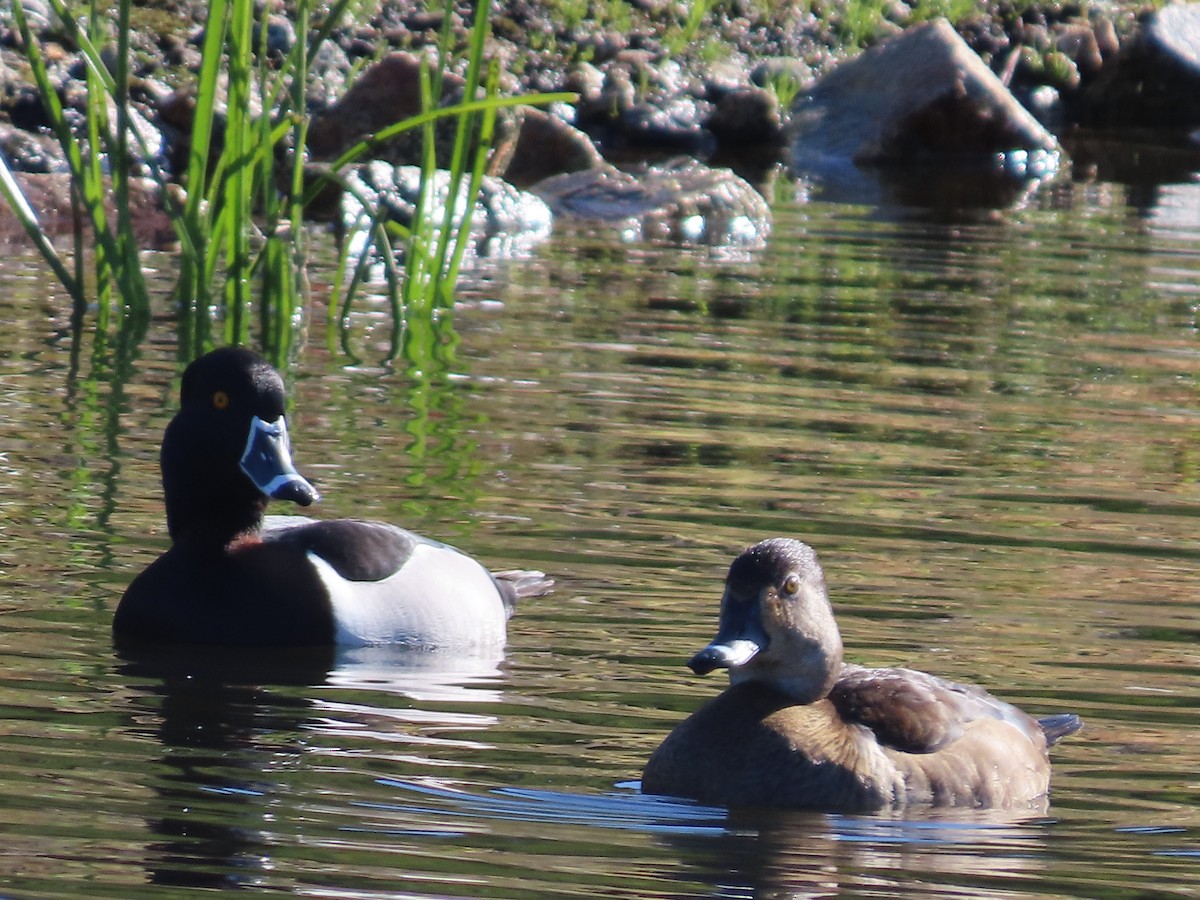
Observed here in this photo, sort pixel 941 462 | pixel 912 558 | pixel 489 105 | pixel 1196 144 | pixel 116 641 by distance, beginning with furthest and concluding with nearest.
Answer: pixel 1196 144
pixel 941 462
pixel 489 105
pixel 912 558
pixel 116 641

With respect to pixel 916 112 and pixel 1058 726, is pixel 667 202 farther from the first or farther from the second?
pixel 1058 726

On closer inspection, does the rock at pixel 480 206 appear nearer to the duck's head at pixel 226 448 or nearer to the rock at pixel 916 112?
the rock at pixel 916 112

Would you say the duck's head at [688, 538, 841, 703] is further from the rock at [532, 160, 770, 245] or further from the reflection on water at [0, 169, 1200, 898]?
the rock at [532, 160, 770, 245]

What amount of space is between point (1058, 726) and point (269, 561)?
2.48 metres

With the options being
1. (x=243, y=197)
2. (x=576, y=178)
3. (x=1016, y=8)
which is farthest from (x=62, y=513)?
(x=1016, y=8)

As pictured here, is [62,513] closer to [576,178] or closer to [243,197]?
[243,197]

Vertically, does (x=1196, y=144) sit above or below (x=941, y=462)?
above

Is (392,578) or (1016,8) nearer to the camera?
(392,578)

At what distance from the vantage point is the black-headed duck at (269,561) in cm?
675

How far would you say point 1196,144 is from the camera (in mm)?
24734

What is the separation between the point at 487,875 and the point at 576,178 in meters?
14.3

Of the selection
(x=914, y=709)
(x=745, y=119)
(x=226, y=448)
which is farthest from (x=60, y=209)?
(x=914, y=709)

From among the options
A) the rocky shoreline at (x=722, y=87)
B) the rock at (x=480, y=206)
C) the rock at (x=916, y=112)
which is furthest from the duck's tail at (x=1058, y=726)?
the rock at (x=916, y=112)

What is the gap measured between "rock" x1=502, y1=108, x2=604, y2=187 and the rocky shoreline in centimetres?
2
